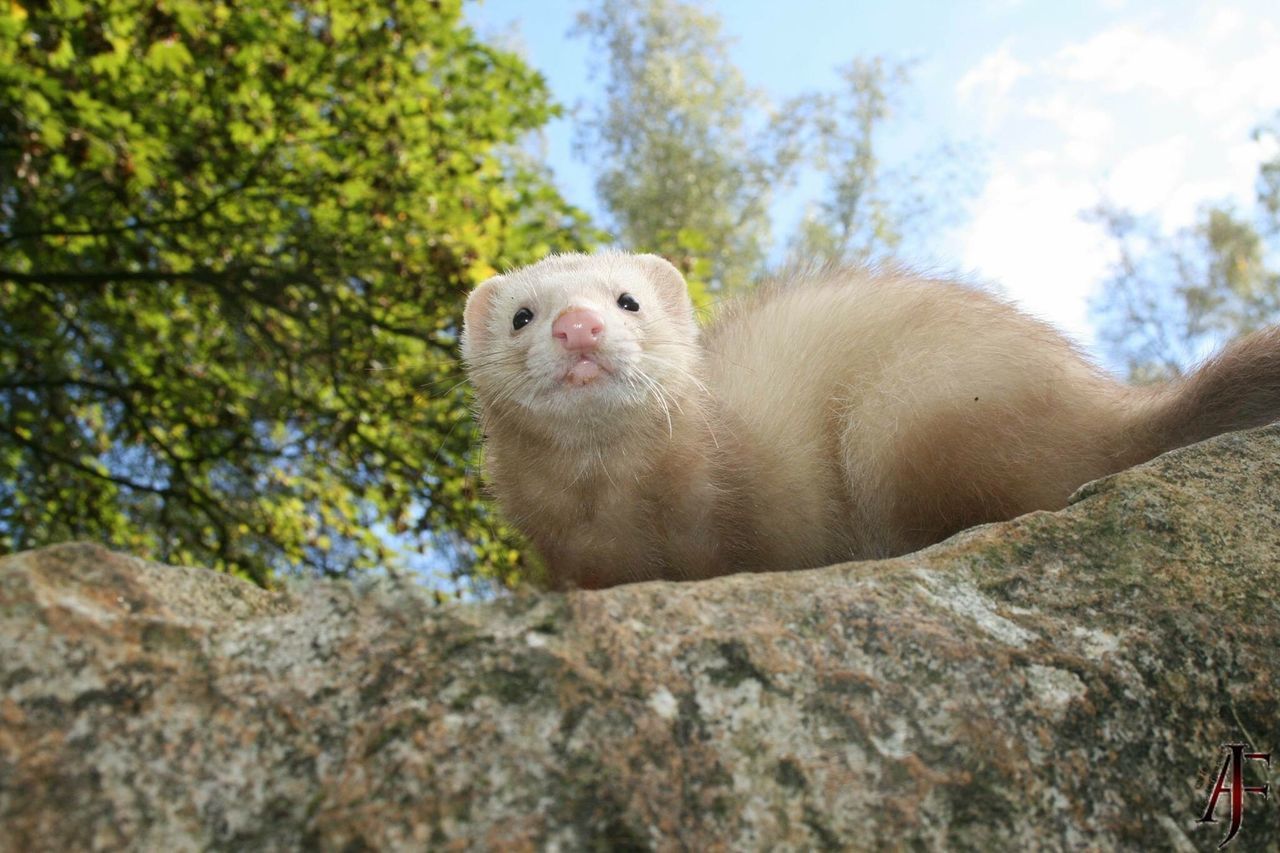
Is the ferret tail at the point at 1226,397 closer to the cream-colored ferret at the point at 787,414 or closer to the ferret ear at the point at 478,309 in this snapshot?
the cream-colored ferret at the point at 787,414

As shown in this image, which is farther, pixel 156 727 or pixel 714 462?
pixel 714 462

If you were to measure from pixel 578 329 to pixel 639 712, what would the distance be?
7.79 ft

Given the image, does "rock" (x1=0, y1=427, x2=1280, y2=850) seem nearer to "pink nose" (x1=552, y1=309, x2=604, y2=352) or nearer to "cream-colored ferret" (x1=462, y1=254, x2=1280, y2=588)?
"cream-colored ferret" (x1=462, y1=254, x2=1280, y2=588)

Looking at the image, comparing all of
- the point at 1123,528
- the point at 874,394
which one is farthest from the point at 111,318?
the point at 1123,528

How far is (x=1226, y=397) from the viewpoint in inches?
130

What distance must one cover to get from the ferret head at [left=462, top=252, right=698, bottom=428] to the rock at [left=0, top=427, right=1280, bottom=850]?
1.97 m

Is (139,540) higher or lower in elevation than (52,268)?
lower

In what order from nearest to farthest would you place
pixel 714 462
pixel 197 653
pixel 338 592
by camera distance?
pixel 197 653 < pixel 338 592 < pixel 714 462

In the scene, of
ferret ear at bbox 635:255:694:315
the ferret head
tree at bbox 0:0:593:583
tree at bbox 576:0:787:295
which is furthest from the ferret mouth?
tree at bbox 576:0:787:295

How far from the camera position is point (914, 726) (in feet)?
6.25

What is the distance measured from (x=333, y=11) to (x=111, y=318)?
122 inches

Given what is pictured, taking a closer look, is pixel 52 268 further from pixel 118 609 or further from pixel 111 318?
pixel 118 609

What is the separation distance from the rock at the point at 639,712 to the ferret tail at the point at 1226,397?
45.8 inches

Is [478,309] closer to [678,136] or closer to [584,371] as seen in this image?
[584,371]
